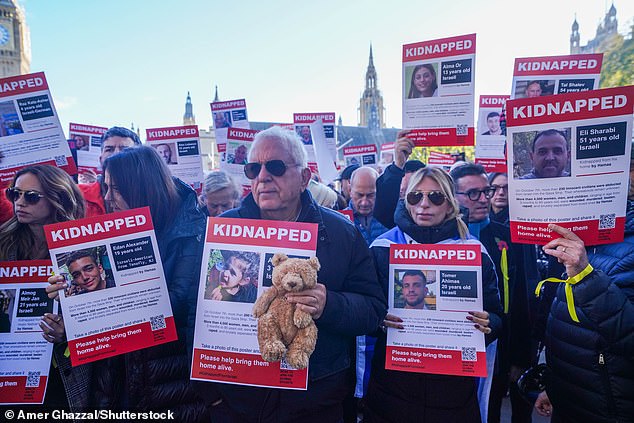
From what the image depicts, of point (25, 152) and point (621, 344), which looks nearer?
point (621, 344)

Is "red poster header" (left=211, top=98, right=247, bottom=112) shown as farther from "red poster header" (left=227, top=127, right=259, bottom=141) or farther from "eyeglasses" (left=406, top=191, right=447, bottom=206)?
"eyeglasses" (left=406, top=191, right=447, bottom=206)

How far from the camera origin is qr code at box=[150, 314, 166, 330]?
7.55ft

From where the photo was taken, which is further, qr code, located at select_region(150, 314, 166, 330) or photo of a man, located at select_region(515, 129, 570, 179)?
qr code, located at select_region(150, 314, 166, 330)

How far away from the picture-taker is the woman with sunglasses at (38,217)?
8.43 feet

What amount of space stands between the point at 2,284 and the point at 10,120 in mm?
1663

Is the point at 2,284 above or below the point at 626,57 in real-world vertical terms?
below

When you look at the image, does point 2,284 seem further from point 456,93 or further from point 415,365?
point 456,93

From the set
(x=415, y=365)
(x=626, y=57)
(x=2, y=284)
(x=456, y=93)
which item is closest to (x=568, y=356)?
(x=415, y=365)

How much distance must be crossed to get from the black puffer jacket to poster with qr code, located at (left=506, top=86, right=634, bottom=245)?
6.08ft

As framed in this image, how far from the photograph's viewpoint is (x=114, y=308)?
2.23 meters

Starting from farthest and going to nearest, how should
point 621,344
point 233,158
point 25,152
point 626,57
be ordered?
point 626,57 → point 233,158 → point 25,152 → point 621,344

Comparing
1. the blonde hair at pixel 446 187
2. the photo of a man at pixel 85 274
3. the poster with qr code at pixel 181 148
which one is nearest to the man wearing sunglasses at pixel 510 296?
the blonde hair at pixel 446 187

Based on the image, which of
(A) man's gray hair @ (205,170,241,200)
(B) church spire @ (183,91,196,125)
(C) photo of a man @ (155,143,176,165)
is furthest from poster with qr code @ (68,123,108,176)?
(B) church spire @ (183,91,196,125)

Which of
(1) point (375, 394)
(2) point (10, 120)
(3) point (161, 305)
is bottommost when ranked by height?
(1) point (375, 394)
